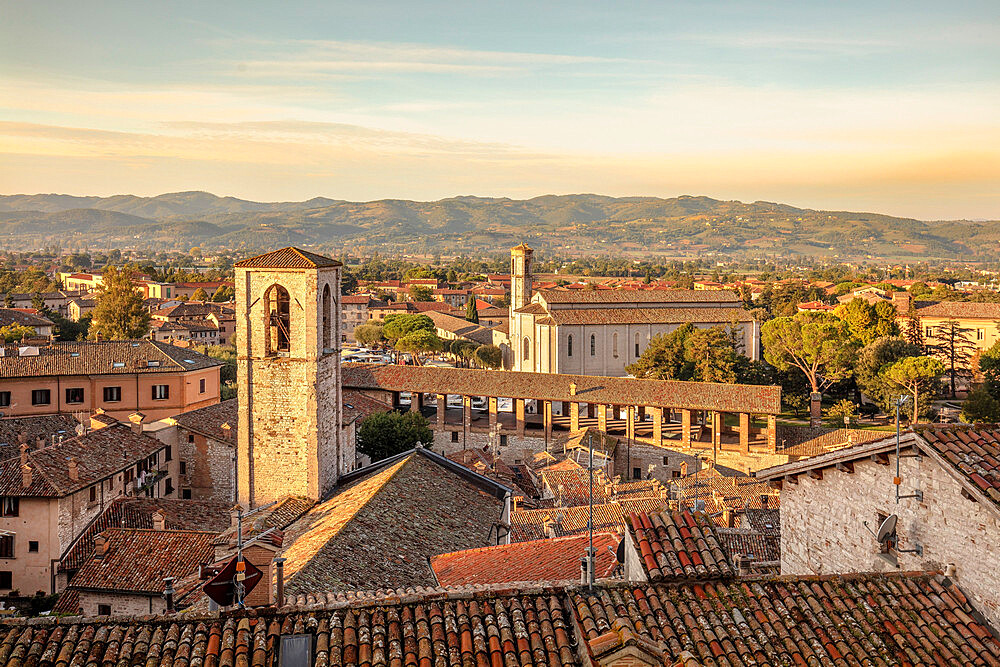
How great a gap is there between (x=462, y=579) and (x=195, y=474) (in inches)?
732

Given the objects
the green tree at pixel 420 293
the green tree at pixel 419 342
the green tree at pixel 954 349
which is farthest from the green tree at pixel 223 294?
the green tree at pixel 954 349

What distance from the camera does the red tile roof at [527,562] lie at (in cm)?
1114

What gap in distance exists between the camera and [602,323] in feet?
172

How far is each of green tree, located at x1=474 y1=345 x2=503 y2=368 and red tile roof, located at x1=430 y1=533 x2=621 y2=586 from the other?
45265 millimetres

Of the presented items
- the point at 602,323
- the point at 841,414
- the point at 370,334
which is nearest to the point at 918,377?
the point at 841,414

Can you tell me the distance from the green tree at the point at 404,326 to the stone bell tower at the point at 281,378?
4506 cm

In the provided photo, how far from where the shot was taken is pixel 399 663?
5859mm

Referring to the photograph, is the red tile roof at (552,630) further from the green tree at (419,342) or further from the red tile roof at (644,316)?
the green tree at (419,342)

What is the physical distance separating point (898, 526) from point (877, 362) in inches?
1445

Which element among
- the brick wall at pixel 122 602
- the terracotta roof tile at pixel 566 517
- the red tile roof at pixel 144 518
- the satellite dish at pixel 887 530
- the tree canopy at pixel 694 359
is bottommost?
the brick wall at pixel 122 602

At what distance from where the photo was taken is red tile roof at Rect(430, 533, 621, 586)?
439 inches

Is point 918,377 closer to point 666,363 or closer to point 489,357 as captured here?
point 666,363

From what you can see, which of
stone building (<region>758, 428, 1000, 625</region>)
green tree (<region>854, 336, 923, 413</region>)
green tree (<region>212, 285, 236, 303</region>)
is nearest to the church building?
green tree (<region>854, 336, 923, 413</region>)

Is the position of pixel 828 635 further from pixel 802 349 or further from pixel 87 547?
pixel 802 349
